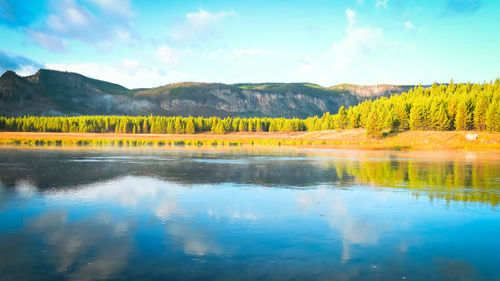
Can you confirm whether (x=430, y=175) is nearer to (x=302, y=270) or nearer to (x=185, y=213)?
(x=185, y=213)

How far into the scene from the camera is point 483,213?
1664cm

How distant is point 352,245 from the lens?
1190 centimetres

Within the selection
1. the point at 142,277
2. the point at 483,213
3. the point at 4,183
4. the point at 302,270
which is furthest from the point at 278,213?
the point at 4,183

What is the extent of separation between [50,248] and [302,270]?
7591 millimetres

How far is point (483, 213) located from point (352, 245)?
28.3 feet

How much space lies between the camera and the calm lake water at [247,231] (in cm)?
980

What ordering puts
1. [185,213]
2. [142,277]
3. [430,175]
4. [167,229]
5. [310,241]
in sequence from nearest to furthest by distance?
[142,277] < [310,241] < [167,229] < [185,213] < [430,175]

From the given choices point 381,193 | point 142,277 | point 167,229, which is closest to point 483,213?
point 381,193

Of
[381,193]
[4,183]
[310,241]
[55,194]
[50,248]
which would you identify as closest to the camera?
[50,248]

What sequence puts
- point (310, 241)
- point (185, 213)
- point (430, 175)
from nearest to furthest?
point (310, 241)
point (185, 213)
point (430, 175)

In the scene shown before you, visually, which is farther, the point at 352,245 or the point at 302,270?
the point at 352,245

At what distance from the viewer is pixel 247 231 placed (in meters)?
13.4

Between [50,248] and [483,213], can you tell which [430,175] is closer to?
[483,213]

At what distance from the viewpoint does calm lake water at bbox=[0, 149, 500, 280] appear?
32.1ft
